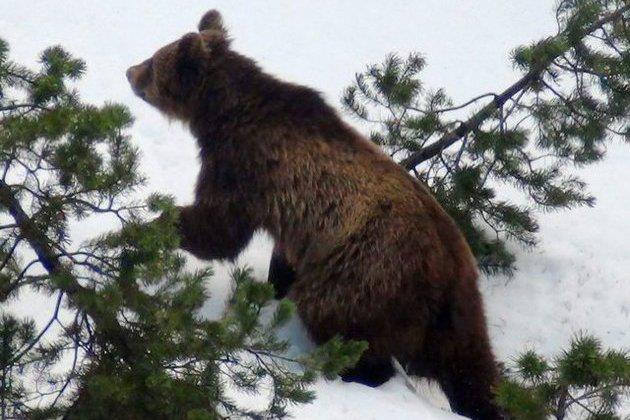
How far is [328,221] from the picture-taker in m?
7.76

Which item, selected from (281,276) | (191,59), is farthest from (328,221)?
(191,59)

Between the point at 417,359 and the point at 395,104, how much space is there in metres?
2.92

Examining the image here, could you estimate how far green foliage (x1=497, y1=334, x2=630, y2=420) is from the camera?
15.7 ft

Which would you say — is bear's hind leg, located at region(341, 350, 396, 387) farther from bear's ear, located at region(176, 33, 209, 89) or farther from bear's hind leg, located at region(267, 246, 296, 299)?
bear's ear, located at region(176, 33, 209, 89)

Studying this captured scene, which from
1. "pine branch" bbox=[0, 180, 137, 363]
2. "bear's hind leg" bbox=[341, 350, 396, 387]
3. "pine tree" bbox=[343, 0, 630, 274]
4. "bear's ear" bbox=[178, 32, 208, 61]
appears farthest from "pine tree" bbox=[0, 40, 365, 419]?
"pine tree" bbox=[343, 0, 630, 274]

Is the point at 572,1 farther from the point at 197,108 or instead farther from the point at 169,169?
the point at 169,169

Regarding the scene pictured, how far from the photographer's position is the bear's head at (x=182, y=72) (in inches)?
333

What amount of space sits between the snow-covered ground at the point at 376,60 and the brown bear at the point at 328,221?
38 cm

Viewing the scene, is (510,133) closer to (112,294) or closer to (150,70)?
(150,70)

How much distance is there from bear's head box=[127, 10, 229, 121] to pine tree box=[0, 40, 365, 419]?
121 inches

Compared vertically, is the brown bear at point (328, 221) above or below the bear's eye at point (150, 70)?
below

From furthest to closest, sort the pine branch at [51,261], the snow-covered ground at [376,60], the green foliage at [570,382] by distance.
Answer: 1. the snow-covered ground at [376,60]
2. the pine branch at [51,261]
3. the green foliage at [570,382]

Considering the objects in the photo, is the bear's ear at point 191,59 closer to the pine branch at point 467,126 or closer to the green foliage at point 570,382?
the pine branch at point 467,126

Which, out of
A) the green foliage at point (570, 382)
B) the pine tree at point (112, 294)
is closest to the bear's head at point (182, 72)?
the pine tree at point (112, 294)
